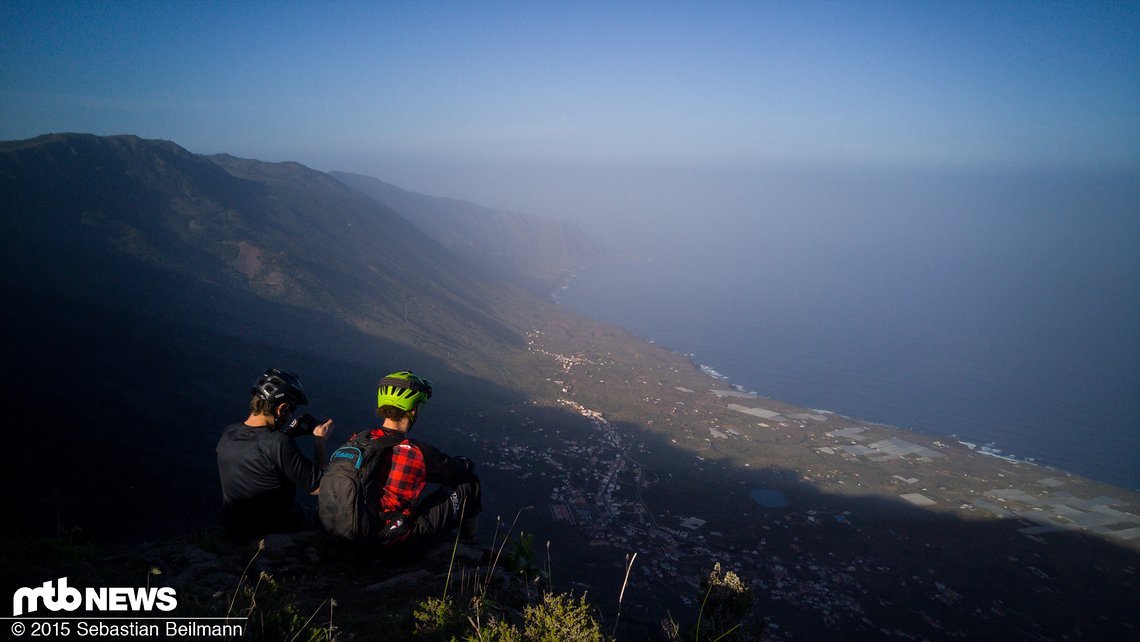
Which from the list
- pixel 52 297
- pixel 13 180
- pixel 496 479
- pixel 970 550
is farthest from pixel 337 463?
pixel 13 180

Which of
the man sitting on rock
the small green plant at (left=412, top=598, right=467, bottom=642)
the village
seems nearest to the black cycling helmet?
the man sitting on rock

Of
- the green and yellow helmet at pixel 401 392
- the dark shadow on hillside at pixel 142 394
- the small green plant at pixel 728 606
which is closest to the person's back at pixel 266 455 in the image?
the green and yellow helmet at pixel 401 392

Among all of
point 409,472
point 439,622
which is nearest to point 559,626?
point 439,622

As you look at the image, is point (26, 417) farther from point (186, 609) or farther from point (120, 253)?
point (120, 253)

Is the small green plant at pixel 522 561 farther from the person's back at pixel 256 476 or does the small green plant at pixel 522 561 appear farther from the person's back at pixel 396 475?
the person's back at pixel 256 476

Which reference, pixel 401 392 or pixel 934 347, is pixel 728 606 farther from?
pixel 934 347
